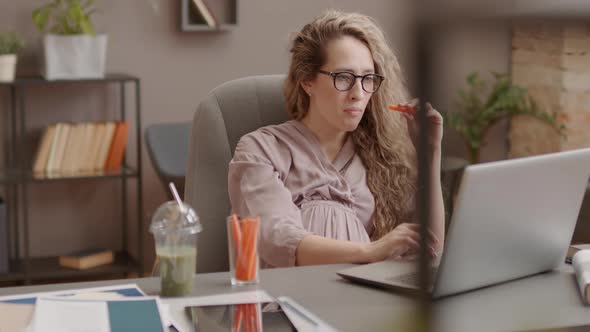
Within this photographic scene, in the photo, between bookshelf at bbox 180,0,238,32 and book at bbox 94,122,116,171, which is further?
bookshelf at bbox 180,0,238,32

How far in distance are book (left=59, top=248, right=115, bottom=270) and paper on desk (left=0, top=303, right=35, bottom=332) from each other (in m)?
2.78

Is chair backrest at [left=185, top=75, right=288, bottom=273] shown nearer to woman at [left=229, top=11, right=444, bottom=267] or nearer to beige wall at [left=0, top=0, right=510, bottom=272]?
woman at [left=229, top=11, right=444, bottom=267]

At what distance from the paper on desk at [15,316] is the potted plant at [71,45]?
8.97 feet

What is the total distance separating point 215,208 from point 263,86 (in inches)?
13.4

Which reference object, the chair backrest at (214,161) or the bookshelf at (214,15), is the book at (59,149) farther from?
the chair backrest at (214,161)

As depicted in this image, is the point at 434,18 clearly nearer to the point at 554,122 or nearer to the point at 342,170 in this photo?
the point at 554,122

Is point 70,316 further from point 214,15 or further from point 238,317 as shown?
point 214,15

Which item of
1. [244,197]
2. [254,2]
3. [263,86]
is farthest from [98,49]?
[244,197]

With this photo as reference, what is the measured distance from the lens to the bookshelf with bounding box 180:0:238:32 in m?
4.16

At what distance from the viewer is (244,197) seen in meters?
1.79

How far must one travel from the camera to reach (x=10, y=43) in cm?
378

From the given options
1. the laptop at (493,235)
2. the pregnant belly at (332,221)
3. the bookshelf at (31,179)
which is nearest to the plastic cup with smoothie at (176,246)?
the laptop at (493,235)

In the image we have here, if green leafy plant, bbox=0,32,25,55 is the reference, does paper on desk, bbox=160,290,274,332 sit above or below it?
below

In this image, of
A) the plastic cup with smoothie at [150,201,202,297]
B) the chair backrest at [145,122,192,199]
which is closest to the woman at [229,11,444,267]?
the plastic cup with smoothie at [150,201,202,297]
